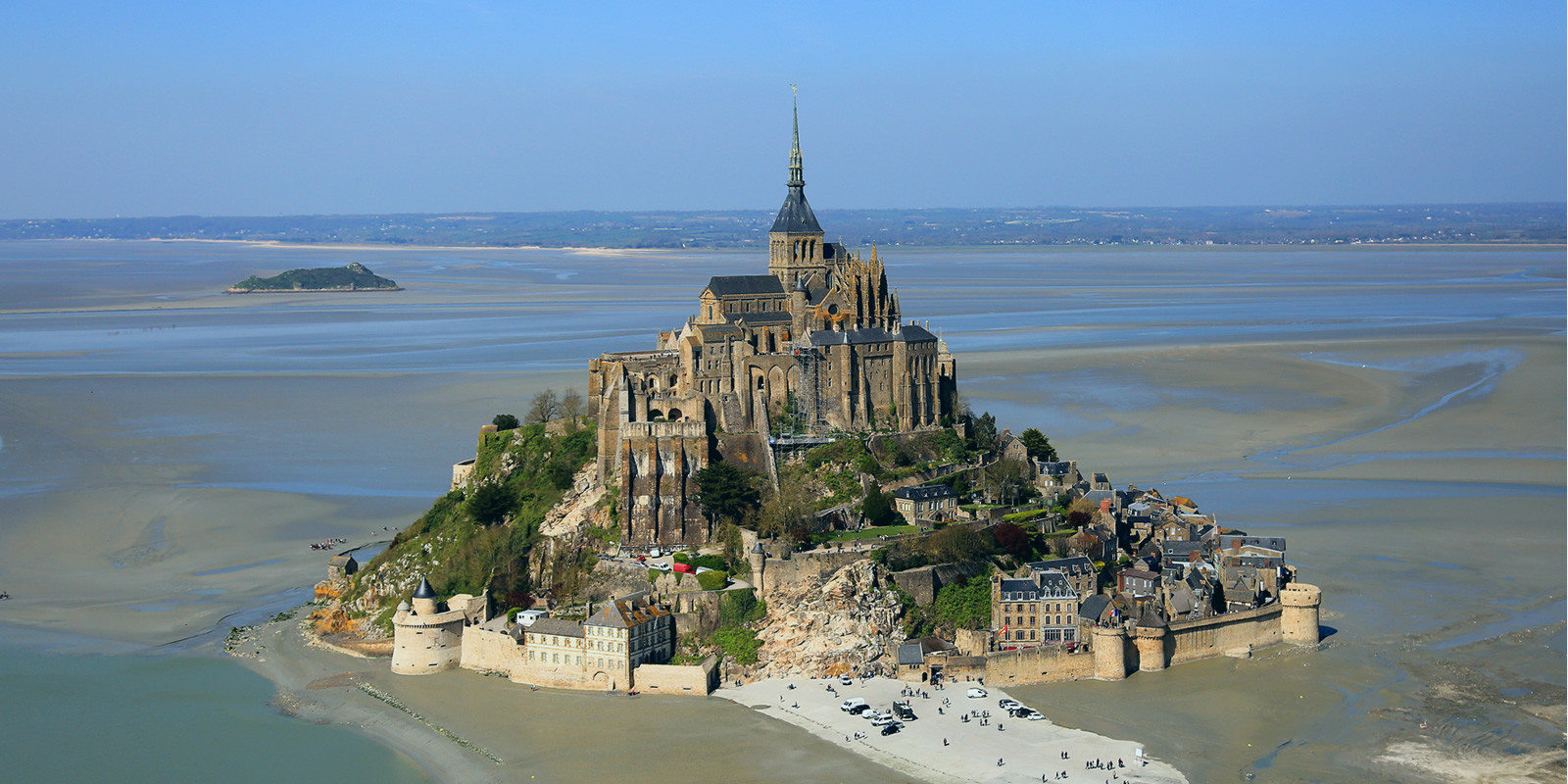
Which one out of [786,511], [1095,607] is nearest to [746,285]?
[786,511]

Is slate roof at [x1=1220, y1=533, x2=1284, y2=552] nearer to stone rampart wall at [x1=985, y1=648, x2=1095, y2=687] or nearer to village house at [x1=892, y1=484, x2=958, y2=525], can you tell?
village house at [x1=892, y1=484, x2=958, y2=525]

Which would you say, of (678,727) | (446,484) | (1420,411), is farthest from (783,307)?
(1420,411)

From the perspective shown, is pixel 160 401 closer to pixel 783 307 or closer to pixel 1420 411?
pixel 783 307

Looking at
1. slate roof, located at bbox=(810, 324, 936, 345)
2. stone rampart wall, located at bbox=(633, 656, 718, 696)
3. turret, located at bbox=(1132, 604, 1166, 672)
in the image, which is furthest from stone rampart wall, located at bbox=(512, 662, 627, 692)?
slate roof, located at bbox=(810, 324, 936, 345)

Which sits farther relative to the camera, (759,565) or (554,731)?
(759,565)

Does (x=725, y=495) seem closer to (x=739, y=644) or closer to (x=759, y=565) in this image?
(x=759, y=565)
